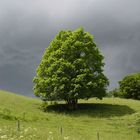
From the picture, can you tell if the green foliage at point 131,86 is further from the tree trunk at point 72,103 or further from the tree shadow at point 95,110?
the tree trunk at point 72,103

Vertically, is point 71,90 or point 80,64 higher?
point 80,64

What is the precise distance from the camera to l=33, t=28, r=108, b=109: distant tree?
81062 mm

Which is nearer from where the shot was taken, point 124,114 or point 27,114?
point 27,114

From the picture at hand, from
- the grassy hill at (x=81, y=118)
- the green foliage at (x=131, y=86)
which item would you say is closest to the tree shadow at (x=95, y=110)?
the grassy hill at (x=81, y=118)

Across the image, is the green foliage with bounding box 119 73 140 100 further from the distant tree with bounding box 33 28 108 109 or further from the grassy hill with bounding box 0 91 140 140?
the distant tree with bounding box 33 28 108 109

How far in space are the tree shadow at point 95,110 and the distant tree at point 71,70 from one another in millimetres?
2070

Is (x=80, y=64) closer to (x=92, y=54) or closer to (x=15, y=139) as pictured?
(x=92, y=54)

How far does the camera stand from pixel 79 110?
262 feet

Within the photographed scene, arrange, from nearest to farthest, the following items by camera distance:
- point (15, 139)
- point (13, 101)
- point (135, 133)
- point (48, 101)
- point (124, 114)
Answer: point (15, 139)
point (135, 133)
point (124, 114)
point (13, 101)
point (48, 101)

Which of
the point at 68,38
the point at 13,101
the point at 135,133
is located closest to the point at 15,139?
the point at 135,133

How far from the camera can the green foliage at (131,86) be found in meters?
142

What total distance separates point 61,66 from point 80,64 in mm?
3810

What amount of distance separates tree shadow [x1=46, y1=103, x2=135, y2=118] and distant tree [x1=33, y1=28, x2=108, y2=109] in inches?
81.5

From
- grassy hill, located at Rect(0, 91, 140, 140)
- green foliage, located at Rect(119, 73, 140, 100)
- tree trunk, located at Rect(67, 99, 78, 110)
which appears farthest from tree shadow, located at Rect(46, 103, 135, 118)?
green foliage, located at Rect(119, 73, 140, 100)
